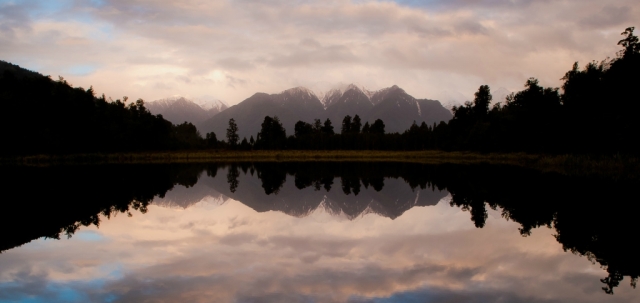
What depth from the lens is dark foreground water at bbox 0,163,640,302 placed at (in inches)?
351

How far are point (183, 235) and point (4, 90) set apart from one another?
91304 mm

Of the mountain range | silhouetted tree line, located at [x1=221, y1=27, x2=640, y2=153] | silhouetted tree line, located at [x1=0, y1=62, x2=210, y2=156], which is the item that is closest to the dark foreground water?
the mountain range

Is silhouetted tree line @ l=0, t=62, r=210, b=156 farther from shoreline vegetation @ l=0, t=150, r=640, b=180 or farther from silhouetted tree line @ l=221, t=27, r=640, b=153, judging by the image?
silhouetted tree line @ l=221, t=27, r=640, b=153

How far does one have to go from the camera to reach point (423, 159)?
93250mm

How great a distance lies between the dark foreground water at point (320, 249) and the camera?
8914mm

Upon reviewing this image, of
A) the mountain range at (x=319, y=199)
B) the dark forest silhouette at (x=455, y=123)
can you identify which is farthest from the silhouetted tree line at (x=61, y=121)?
the mountain range at (x=319, y=199)

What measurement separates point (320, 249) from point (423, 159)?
8396 cm

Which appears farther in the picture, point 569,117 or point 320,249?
point 569,117

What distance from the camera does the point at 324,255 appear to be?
1178cm

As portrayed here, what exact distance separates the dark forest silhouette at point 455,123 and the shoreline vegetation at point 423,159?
3154 millimetres

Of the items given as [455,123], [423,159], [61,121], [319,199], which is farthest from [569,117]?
[61,121]

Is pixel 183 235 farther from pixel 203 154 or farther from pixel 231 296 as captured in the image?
pixel 203 154

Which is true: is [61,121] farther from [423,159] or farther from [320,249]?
[320,249]

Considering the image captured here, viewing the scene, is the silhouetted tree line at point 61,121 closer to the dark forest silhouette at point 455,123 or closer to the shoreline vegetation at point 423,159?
the dark forest silhouette at point 455,123
